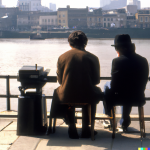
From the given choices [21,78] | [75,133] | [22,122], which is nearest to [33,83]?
[21,78]

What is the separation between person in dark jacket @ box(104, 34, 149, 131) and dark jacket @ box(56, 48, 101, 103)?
18cm

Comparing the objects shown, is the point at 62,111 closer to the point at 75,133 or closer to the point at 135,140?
the point at 75,133

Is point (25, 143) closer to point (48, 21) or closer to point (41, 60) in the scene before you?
point (41, 60)

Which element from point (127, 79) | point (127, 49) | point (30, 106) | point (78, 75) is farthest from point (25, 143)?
point (127, 49)

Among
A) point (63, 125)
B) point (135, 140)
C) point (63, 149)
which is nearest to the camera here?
point (63, 149)

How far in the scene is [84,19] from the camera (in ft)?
293

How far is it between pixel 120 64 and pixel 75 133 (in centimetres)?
76

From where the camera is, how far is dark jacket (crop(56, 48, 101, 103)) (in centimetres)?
267

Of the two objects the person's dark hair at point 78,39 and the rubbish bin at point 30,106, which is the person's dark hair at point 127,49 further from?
the rubbish bin at point 30,106

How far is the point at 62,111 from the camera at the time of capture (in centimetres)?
285

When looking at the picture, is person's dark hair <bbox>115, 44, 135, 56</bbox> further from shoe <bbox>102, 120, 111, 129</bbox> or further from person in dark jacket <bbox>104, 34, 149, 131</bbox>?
shoe <bbox>102, 120, 111, 129</bbox>

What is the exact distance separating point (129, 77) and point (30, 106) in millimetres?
971

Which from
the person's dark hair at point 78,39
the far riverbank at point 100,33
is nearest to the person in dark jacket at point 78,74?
the person's dark hair at point 78,39

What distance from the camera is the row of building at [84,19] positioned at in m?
87.7
